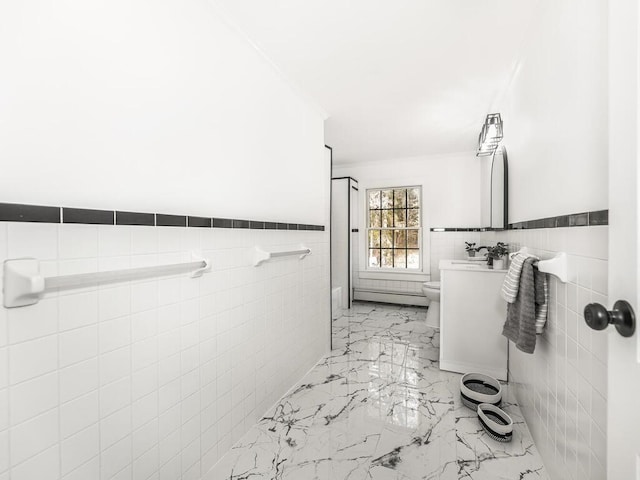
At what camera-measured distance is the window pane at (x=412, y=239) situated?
188 inches

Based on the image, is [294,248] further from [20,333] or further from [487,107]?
[487,107]

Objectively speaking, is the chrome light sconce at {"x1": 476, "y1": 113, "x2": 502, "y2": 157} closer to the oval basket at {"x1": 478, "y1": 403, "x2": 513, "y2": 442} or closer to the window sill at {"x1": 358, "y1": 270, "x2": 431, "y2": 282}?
the oval basket at {"x1": 478, "y1": 403, "x2": 513, "y2": 442}

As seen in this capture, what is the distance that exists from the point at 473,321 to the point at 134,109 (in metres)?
2.56

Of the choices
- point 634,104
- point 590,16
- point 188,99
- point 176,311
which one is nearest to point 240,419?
point 176,311

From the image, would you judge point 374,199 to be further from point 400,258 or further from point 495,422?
point 495,422

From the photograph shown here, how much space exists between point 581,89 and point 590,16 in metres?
0.22

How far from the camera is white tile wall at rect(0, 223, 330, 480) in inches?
34.9

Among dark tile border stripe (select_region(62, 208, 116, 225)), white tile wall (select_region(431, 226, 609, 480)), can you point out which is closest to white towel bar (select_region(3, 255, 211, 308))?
dark tile border stripe (select_region(62, 208, 116, 225))

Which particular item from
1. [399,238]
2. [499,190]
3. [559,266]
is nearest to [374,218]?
[399,238]

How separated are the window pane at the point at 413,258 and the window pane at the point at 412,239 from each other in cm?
9

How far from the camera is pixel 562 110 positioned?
1.29 metres

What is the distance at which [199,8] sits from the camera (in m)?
1.47

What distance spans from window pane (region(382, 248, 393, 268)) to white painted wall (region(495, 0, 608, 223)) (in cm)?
292

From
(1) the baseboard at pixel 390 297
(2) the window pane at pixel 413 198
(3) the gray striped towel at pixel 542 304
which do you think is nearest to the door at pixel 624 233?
(3) the gray striped towel at pixel 542 304
